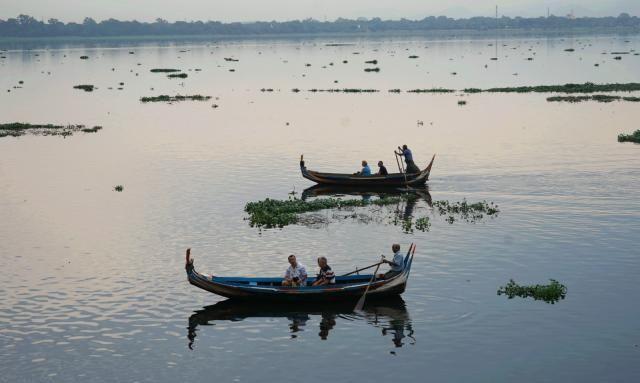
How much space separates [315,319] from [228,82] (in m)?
112

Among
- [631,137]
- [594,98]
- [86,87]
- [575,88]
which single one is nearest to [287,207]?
[631,137]

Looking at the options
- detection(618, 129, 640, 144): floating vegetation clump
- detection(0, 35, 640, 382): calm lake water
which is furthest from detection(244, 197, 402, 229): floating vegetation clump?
detection(618, 129, 640, 144): floating vegetation clump

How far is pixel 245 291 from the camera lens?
2969 centimetres

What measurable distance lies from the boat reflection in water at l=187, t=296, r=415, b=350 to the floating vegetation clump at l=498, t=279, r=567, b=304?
158 inches

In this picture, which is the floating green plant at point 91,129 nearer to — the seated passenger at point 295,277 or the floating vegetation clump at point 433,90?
the floating vegetation clump at point 433,90

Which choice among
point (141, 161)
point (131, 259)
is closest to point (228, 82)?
point (141, 161)

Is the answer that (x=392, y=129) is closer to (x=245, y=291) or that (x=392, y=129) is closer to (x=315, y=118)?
(x=315, y=118)

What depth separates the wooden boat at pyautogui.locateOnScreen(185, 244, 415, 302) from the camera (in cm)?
2945

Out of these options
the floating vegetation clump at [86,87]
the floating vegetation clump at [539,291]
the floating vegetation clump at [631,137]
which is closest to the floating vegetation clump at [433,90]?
the floating vegetation clump at [631,137]

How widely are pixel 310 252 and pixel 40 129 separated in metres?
53.8

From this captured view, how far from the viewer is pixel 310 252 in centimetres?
3638

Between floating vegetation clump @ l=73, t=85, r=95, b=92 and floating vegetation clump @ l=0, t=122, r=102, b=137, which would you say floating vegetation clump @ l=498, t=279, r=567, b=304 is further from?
floating vegetation clump @ l=73, t=85, r=95, b=92

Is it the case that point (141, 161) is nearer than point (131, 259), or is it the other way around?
point (131, 259)

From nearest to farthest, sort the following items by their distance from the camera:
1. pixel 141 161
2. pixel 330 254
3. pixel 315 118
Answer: pixel 330 254 → pixel 141 161 → pixel 315 118
